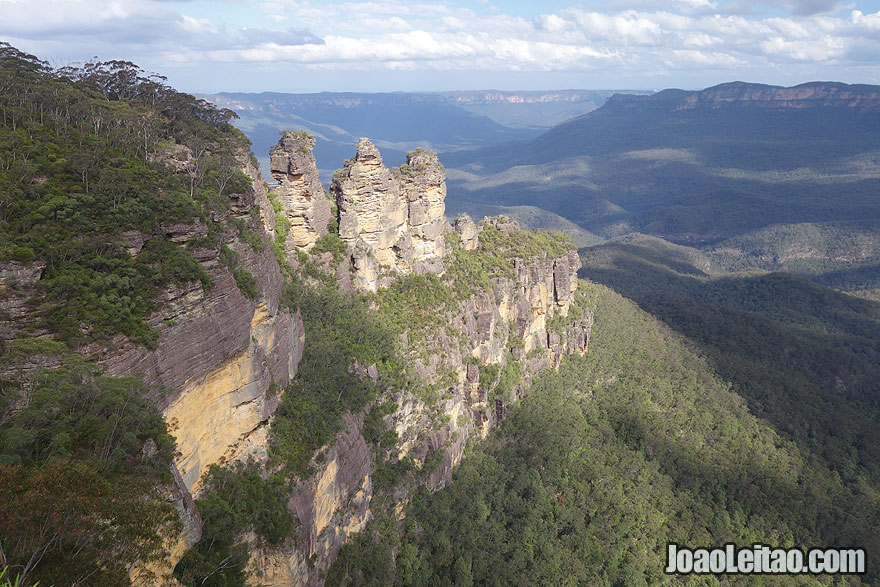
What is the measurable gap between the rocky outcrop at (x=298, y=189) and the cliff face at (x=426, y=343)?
8.04ft

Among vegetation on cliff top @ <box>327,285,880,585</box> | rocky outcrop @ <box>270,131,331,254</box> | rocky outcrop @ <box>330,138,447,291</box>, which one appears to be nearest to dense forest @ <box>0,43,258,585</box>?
rocky outcrop @ <box>270,131,331,254</box>

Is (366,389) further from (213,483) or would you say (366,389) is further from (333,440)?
(213,483)

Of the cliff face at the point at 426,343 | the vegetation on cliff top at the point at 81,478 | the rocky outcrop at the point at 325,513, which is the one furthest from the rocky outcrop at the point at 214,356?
the cliff face at the point at 426,343

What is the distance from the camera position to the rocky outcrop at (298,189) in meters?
36.6

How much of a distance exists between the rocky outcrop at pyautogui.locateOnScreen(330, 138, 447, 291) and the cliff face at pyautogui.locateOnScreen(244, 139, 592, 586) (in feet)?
0.31

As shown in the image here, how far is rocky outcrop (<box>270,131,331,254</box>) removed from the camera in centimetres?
3656

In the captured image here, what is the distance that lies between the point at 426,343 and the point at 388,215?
11.7 metres

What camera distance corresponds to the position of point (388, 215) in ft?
140

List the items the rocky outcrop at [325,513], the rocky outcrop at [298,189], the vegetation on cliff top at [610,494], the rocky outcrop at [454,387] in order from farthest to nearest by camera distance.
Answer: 1. the rocky outcrop at [298,189]
2. the vegetation on cliff top at [610,494]
3. the rocky outcrop at [454,387]
4. the rocky outcrop at [325,513]

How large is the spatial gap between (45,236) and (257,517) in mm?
13501

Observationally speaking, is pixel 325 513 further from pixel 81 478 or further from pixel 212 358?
pixel 81 478

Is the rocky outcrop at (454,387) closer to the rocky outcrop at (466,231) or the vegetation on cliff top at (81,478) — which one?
the rocky outcrop at (466,231)

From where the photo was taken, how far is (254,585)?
20203 millimetres

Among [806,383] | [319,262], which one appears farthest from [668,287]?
[319,262]
